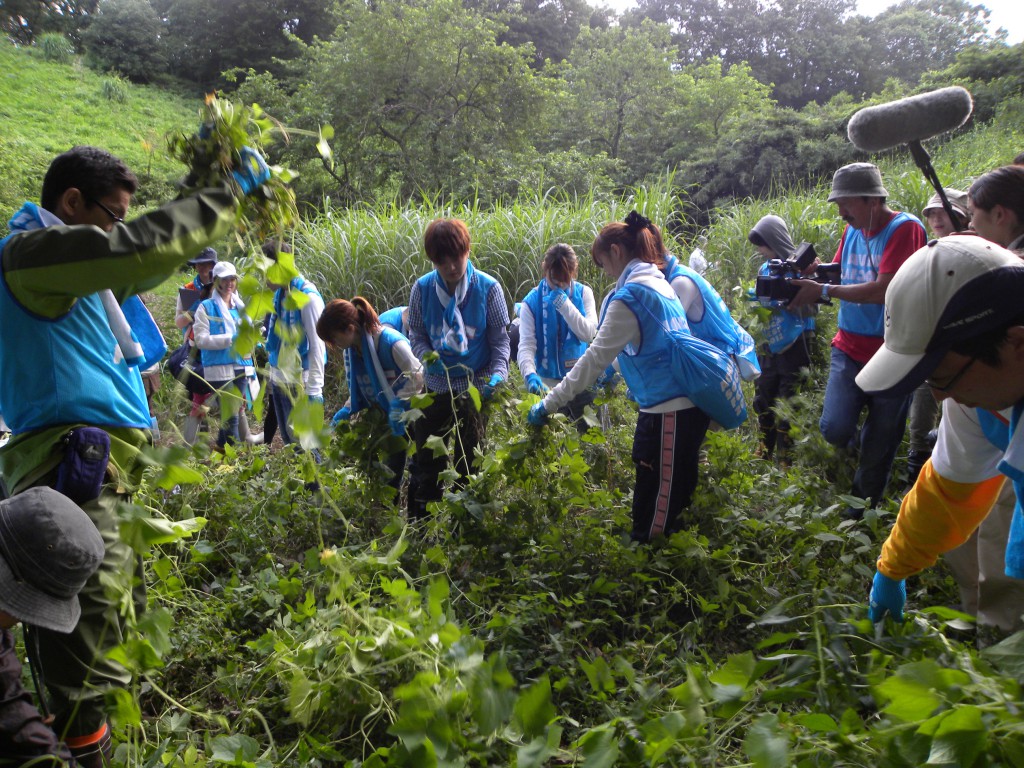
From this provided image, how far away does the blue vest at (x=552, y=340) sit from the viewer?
14.3ft

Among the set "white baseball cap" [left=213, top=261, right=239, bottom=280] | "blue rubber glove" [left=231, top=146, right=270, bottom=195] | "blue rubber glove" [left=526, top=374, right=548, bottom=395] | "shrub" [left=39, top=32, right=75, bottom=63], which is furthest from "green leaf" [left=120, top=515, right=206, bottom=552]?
"shrub" [left=39, top=32, right=75, bottom=63]

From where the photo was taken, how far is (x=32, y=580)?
150 cm

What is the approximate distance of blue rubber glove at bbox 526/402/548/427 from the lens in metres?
2.87

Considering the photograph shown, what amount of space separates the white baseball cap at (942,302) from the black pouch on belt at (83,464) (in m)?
1.80

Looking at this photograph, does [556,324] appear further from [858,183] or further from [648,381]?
[858,183]

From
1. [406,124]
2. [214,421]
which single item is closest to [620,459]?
[214,421]

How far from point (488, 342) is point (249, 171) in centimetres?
221

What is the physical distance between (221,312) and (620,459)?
3226 millimetres

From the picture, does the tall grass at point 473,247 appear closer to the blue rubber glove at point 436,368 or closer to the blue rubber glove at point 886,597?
the blue rubber glove at point 436,368

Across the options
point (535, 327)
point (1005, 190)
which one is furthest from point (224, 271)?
point (1005, 190)

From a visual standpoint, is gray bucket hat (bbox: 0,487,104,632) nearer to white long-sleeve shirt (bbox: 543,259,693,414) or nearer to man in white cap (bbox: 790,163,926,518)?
white long-sleeve shirt (bbox: 543,259,693,414)

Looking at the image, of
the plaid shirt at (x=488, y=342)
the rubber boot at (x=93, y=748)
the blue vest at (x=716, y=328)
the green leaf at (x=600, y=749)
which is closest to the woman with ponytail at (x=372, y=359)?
the plaid shirt at (x=488, y=342)

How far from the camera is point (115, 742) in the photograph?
6.33 feet

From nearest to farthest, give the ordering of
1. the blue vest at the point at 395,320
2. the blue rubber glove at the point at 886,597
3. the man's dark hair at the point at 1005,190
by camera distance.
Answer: the blue rubber glove at the point at 886,597, the man's dark hair at the point at 1005,190, the blue vest at the point at 395,320
